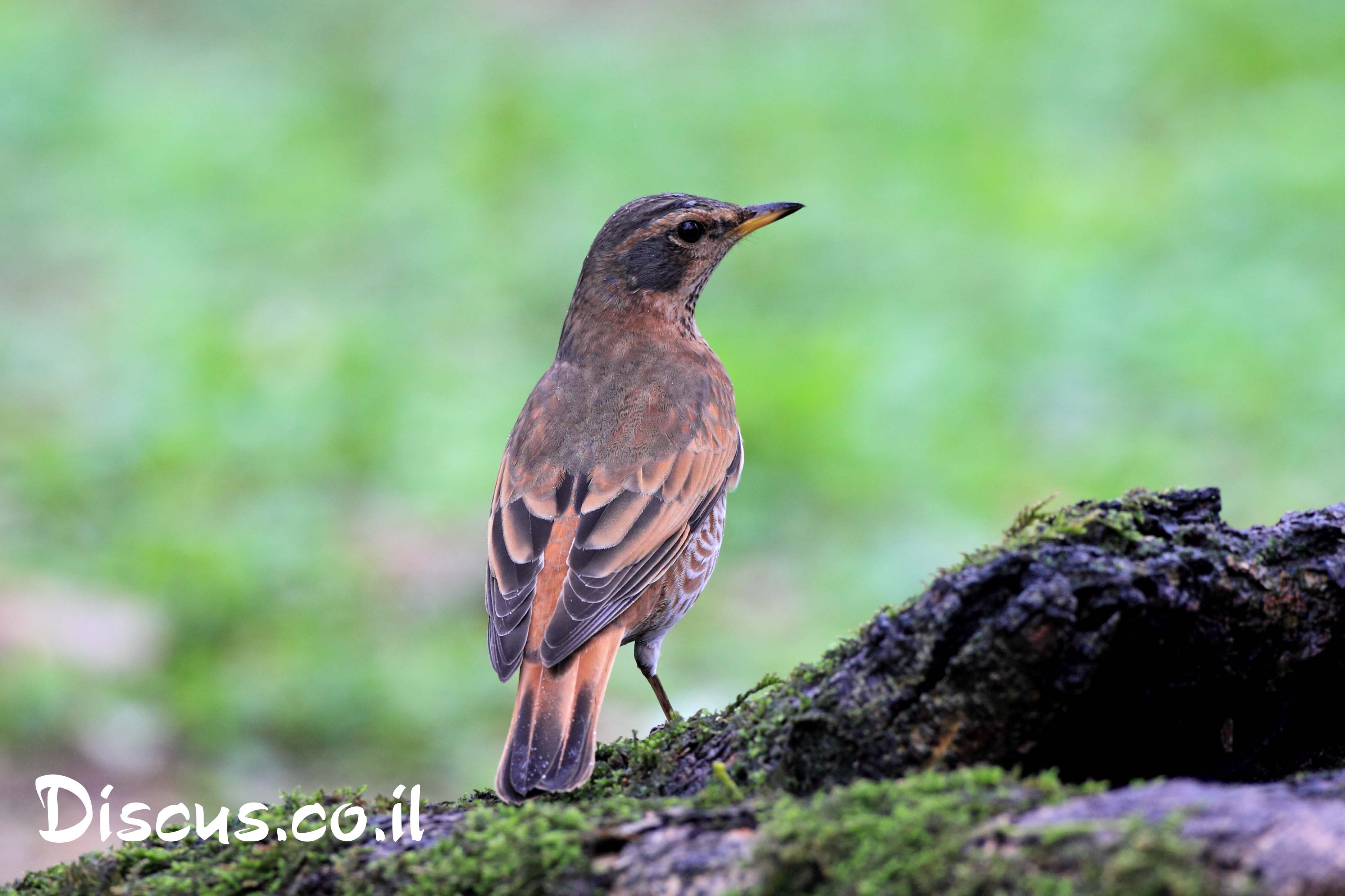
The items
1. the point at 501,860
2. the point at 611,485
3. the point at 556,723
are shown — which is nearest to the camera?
the point at 501,860

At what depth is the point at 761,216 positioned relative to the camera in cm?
627

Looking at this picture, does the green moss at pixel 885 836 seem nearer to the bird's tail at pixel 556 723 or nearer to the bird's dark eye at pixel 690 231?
the bird's tail at pixel 556 723

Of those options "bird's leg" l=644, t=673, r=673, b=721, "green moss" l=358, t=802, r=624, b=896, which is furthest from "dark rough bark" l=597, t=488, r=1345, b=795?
"bird's leg" l=644, t=673, r=673, b=721

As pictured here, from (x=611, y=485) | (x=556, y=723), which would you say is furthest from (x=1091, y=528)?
(x=611, y=485)

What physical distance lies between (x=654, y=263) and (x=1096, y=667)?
3.63m

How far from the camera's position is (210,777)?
7543 mm

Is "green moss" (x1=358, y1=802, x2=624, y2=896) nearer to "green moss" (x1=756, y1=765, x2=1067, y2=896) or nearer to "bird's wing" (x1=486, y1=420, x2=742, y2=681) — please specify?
"green moss" (x1=756, y1=765, x2=1067, y2=896)

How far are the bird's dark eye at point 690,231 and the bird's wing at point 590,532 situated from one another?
0.97 m

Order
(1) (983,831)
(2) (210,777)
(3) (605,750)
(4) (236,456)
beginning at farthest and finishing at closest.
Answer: (4) (236,456), (2) (210,777), (3) (605,750), (1) (983,831)

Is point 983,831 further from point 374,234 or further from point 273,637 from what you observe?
point 374,234

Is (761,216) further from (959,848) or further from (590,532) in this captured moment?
(959,848)

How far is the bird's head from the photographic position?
6262 mm

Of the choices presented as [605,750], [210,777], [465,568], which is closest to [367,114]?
[465,568]

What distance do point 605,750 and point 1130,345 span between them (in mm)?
9030
